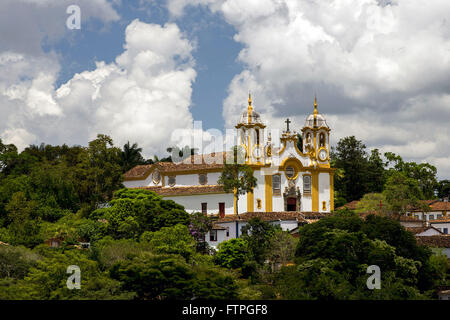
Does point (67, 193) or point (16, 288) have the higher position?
point (67, 193)

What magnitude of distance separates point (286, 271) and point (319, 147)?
25474 millimetres

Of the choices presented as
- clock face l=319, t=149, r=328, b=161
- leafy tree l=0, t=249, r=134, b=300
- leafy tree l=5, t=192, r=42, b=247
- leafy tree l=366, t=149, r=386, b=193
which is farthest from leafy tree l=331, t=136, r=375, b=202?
leafy tree l=0, t=249, r=134, b=300

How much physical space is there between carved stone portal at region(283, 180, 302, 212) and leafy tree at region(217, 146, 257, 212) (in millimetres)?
4575

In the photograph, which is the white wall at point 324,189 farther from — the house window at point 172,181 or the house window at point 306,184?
the house window at point 172,181

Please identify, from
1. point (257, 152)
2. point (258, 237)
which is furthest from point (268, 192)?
point (258, 237)

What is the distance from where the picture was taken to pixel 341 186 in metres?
71.1

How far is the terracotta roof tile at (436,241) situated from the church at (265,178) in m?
9.36

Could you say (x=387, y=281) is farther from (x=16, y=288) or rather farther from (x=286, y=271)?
(x=16, y=288)

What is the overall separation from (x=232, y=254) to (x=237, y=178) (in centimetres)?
1099

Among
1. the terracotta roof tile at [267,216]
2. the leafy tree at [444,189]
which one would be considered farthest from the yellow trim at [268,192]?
the leafy tree at [444,189]

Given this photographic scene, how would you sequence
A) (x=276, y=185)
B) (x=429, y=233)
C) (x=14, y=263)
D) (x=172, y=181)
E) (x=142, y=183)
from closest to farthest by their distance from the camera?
(x=14, y=263) < (x=429, y=233) < (x=276, y=185) < (x=172, y=181) < (x=142, y=183)

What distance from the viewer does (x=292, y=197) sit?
5366cm

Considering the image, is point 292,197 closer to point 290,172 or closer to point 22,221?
point 290,172
